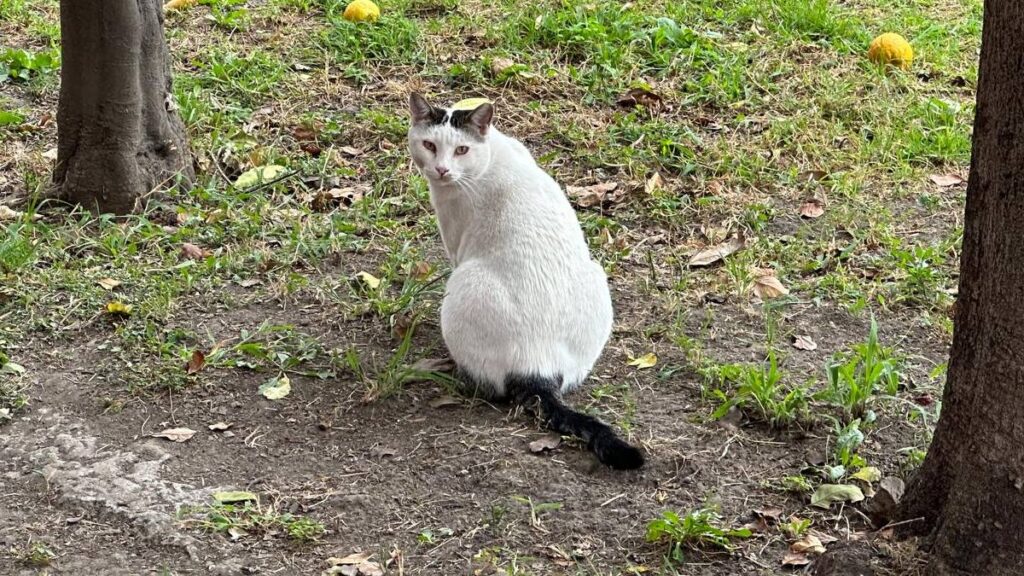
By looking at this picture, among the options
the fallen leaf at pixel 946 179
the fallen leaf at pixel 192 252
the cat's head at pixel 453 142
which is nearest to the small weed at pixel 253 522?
the cat's head at pixel 453 142

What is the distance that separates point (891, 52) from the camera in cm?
691

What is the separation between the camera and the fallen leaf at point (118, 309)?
465 cm

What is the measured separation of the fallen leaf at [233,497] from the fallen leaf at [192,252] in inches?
68.6

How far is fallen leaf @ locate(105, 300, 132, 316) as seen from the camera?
465 cm

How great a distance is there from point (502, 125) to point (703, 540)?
3.51 metres

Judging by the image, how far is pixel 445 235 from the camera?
4715 millimetres

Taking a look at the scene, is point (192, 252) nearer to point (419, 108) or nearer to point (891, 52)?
point (419, 108)

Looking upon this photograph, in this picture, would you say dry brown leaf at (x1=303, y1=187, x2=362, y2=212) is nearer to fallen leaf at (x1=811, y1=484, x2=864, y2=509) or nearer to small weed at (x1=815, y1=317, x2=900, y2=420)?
small weed at (x1=815, y1=317, x2=900, y2=420)

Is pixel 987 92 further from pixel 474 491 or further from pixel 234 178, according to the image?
pixel 234 178

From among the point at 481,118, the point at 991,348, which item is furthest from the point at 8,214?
the point at 991,348

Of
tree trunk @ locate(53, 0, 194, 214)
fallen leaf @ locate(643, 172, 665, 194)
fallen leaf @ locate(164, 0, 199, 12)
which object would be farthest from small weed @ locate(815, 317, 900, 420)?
fallen leaf @ locate(164, 0, 199, 12)

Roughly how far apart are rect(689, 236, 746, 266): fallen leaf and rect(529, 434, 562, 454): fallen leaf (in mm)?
1621

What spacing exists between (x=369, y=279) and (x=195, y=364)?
0.91 metres

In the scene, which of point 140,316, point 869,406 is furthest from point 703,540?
point 140,316
